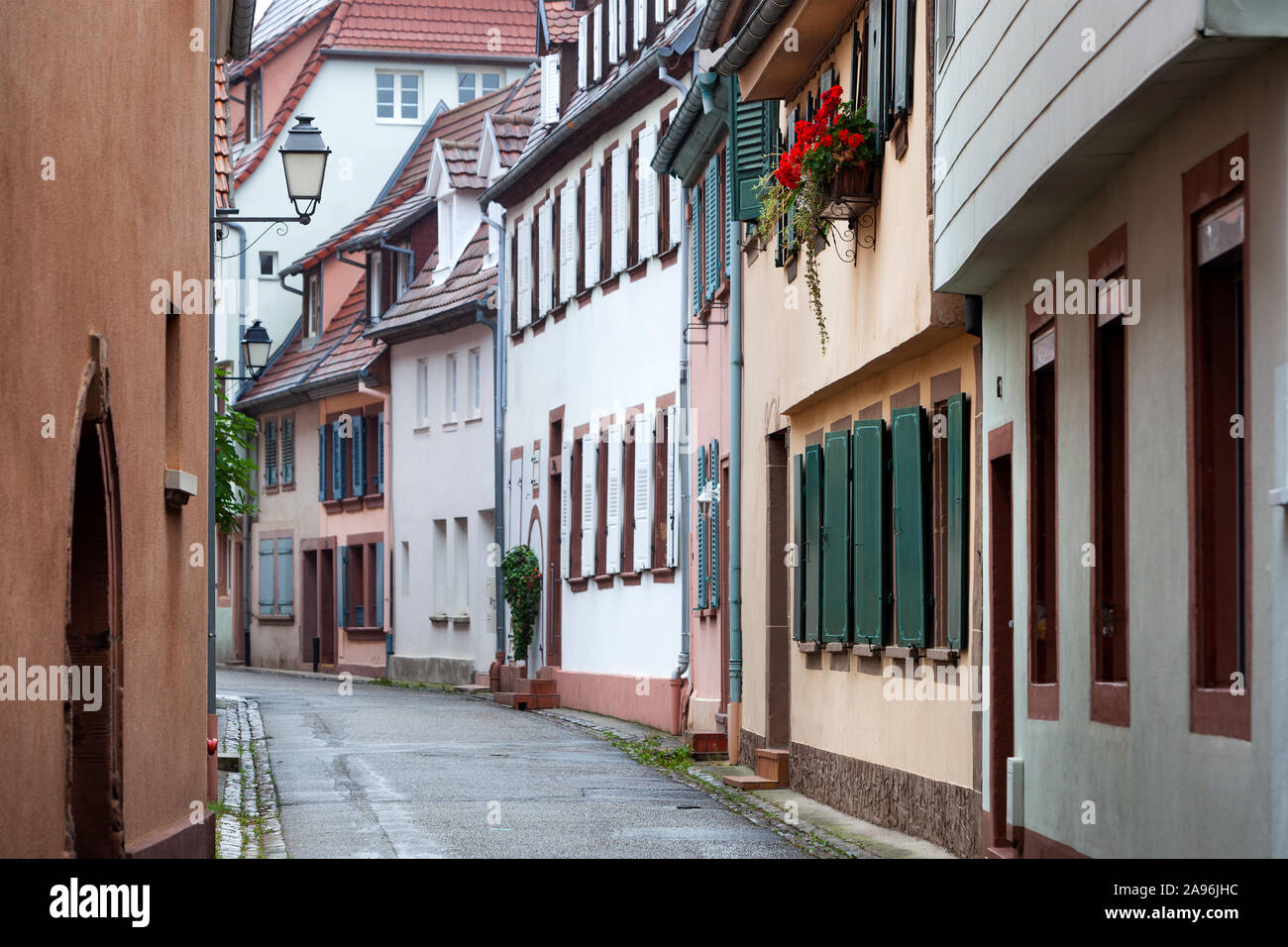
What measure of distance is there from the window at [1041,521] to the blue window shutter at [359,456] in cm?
3018

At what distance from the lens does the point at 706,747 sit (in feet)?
67.5

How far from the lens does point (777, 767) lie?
1795cm

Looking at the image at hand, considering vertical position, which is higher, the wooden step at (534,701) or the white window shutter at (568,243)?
the white window shutter at (568,243)

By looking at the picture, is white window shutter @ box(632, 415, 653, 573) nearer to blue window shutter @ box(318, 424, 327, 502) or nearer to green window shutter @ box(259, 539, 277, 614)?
blue window shutter @ box(318, 424, 327, 502)

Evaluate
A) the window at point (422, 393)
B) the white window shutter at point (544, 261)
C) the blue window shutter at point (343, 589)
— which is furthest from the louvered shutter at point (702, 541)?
the blue window shutter at point (343, 589)

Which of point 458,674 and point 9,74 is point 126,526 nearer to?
point 9,74

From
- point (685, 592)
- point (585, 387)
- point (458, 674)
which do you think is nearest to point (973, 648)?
point (685, 592)

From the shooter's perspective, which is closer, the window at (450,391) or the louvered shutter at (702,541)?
the louvered shutter at (702,541)

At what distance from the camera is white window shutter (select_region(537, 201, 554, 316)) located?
3138cm

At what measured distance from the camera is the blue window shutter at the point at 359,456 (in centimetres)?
4100

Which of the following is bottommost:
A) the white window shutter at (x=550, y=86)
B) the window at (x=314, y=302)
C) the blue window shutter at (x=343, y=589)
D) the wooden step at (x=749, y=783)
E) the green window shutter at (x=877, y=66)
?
the wooden step at (x=749, y=783)

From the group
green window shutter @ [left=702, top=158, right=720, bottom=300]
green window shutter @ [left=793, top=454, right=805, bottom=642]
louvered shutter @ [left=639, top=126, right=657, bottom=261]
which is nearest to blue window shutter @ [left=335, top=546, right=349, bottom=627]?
louvered shutter @ [left=639, top=126, right=657, bottom=261]

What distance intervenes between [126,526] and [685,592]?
1357cm

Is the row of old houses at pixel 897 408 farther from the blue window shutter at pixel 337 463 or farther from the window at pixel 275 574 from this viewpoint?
the window at pixel 275 574
